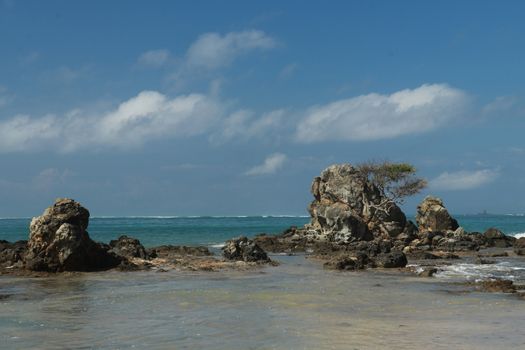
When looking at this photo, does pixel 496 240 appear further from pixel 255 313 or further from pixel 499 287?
pixel 255 313

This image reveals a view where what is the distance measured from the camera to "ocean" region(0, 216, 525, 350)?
53.6 feet

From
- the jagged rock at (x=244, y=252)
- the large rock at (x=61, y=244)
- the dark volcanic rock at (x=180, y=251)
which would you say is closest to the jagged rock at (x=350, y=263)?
the jagged rock at (x=244, y=252)

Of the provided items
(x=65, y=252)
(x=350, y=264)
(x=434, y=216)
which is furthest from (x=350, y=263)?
(x=434, y=216)

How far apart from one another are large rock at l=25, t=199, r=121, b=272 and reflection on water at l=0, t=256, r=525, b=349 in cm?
392

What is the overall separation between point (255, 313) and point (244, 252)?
24970 mm

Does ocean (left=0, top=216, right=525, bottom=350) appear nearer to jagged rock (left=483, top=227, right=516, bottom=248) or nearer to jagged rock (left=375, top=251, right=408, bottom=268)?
jagged rock (left=375, top=251, right=408, bottom=268)

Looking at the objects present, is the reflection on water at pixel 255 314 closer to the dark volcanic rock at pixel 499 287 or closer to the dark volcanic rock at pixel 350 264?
the dark volcanic rock at pixel 499 287

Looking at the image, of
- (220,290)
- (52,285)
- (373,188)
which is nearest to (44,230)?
(52,285)

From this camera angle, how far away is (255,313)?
841 inches

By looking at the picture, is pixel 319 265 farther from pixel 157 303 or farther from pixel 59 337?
pixel 59 337

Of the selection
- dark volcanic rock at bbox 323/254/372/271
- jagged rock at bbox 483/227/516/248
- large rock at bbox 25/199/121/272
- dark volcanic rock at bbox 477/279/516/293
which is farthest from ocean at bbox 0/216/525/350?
jagged rock at bbox 483/227/516/248

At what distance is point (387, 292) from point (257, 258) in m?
19.3

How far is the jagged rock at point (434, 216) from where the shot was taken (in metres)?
81.6

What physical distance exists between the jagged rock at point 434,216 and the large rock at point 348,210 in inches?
195
